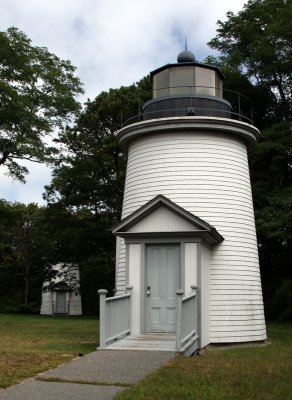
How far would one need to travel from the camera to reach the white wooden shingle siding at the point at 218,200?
13336 mm

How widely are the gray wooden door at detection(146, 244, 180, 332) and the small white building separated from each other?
20.2 meters

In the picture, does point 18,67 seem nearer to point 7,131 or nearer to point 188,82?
point 7,131

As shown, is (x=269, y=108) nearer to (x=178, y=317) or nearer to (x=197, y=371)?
(x=178, y=317)

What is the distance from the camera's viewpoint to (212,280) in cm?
1330

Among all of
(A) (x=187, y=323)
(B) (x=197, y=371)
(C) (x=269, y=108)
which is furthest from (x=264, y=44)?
(B) (x=197, y=371)

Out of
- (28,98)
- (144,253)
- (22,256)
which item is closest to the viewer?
(144,253)

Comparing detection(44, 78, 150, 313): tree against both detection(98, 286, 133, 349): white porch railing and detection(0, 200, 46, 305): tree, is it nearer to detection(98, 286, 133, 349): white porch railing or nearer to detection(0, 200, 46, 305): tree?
detection(0, 200, 46, 305): tree

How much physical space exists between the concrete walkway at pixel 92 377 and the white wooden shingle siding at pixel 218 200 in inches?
155

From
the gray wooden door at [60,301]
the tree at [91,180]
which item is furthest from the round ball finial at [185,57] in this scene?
the gray wooden door at [60,301]

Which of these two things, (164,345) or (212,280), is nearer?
(164,345)

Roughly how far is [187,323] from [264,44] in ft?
51.3

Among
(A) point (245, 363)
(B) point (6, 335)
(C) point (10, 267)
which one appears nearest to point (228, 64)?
(B) point (6, 335)

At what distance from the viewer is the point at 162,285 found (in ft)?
41.1

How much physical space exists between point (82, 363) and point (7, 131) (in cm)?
1461
